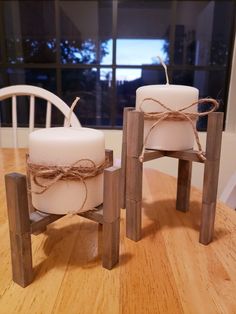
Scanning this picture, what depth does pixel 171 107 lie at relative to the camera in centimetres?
51

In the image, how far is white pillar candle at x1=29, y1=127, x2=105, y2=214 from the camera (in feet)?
1.33

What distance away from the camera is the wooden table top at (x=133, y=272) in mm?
373

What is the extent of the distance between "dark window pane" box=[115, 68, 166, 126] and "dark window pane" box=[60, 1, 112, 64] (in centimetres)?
21

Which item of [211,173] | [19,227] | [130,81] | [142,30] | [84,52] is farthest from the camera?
[142,30]

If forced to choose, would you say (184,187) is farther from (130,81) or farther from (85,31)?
(85,31)

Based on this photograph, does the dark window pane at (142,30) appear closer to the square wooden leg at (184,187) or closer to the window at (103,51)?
the window at (103,51)

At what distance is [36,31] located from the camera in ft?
7.34

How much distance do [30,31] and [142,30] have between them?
1.01m

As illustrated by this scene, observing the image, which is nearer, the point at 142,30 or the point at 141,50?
the point at 141,50

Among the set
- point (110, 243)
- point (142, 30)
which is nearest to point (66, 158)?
point (110, 243)

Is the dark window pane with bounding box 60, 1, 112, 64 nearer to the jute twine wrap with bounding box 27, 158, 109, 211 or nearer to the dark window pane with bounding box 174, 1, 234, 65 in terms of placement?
the dark window pane with bounding box 174, 1, 234, 65

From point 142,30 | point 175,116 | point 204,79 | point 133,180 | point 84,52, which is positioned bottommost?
point 133,180

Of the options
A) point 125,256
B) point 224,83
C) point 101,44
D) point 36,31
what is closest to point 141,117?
point 125,256

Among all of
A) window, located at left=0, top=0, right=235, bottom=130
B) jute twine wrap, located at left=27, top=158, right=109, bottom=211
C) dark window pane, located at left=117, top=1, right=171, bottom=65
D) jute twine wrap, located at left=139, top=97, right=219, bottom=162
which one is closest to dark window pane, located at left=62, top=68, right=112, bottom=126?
window, located at left=0, top=0, right=235, bottom=130
